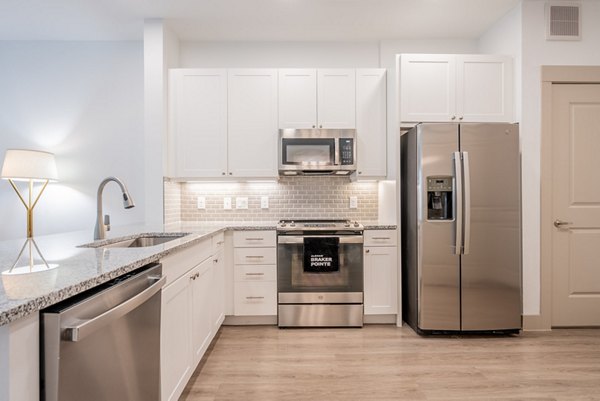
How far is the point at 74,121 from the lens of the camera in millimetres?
3537

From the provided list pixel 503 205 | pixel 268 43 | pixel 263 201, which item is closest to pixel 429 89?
pixel 503 205

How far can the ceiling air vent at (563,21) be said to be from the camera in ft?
9.65

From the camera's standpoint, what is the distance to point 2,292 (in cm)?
86

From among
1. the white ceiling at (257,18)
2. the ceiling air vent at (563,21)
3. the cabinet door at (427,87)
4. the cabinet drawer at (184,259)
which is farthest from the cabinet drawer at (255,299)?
the ceiling air vent at (563,21)

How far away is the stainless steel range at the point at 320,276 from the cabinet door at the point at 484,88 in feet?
5.08

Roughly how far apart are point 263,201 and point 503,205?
233 cm

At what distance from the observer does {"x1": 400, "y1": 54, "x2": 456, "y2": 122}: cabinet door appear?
121 inches

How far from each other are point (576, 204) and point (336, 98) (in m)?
A: 2.44

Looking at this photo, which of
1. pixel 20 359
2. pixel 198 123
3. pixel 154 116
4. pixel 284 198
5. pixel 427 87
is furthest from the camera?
pixel 284 198

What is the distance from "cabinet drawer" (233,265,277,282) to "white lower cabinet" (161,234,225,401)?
0.41m

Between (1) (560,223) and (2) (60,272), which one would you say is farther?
(1) (560,223)

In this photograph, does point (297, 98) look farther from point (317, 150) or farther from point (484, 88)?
point (484, 88)

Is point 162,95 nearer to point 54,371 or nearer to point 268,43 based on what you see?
point 268,43

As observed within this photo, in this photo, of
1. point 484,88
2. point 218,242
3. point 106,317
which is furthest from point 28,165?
point 484,88
